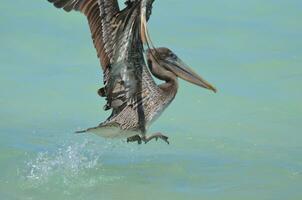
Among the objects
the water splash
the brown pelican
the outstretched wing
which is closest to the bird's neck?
the brown pelican

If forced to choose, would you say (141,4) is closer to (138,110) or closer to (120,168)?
(138,110)

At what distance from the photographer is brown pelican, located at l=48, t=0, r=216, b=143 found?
830 centimetres

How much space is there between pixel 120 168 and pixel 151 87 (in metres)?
1.92

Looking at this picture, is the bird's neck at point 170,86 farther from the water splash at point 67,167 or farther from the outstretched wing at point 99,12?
the water splash at point 67,167

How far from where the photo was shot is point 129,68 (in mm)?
8766

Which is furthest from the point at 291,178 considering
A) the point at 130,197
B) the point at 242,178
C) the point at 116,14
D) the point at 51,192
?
the point at 116,14

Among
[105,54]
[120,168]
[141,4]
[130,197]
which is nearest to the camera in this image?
[141,4]

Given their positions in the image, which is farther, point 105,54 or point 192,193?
point 192,193

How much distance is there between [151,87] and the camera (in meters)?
9.10

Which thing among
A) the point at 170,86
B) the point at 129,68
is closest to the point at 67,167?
the point at 170,86

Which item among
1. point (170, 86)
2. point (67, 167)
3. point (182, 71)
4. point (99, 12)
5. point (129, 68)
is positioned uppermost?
point (99, 12)

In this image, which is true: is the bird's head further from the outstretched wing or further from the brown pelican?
the outstretched wing

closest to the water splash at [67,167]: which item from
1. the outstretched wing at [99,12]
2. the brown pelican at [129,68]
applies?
the brown pelican at [129,68]

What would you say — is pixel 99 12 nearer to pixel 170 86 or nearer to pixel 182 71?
pixel 170 86
